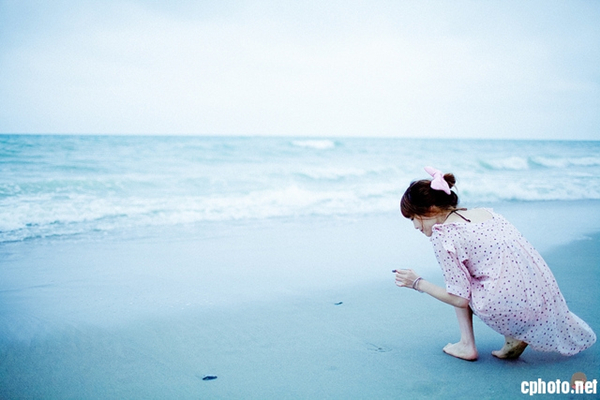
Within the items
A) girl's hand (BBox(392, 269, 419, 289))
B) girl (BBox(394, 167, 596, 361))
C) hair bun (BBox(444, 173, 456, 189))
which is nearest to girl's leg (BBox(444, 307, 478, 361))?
girl (BBox(394, 167, 596, 361))

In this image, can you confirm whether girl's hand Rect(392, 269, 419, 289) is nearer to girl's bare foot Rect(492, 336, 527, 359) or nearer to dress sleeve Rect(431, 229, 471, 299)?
dress sleeve Rect(431, 229, 471, 299)

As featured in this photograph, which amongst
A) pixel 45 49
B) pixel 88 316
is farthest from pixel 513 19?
pixel 45 49

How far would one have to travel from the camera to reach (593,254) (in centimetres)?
475

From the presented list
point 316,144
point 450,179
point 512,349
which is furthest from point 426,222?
point 316,144

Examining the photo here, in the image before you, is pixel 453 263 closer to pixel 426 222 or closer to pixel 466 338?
pixel 426 222

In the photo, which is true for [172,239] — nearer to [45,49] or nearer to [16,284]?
[16,284]

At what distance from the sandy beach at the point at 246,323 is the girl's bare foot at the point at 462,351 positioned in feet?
0.19

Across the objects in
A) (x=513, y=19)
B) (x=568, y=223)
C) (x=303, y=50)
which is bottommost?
(x=568, y=223)

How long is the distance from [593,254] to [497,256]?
3.72 meters

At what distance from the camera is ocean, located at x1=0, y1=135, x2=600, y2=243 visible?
6.45 m

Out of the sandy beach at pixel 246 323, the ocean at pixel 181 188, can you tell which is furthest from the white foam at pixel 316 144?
the sandy beach at pixel 246 323

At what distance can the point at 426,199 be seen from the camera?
2.06m

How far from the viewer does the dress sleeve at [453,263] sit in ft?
6.72

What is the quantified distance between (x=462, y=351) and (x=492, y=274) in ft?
1.88
